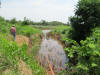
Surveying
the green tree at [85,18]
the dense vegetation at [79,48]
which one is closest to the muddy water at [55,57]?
the dense vegetation at [79,48]

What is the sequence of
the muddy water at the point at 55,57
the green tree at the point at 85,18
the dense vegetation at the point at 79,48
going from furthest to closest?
the green tree at the point at 85,18
the muddy water at the point at 55,57
the dense vegetation at the point at 79,48

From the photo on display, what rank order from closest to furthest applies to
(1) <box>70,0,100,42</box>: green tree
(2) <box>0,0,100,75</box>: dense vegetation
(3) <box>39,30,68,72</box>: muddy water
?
(2) <box>0,0,100,75</box>: dense vegetation, (3) <box>39,30,68,72</box>: muddy water, (1) <box>70,0,100,42</box>: green tree

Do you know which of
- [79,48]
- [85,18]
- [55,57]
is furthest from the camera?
[85,18]

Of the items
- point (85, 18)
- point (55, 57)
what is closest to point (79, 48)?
point (55, 57)

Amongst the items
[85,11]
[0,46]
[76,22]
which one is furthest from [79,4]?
[0,46]

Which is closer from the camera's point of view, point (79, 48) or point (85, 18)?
point (79, 48)

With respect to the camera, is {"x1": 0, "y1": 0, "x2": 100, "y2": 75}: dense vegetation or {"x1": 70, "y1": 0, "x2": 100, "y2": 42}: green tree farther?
{"x1": 70, "y1": 0, "x2": 100, "y2": 42}: green tree

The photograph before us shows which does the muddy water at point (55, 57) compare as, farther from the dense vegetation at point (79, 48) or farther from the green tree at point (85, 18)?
the green tree at point (85, 18)

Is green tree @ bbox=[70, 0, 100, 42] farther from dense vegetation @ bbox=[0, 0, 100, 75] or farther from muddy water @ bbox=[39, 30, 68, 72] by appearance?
muddy water @ bbox=[39, 30, 68, 72]

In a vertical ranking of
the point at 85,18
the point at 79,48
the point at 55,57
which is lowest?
the point at 55,57

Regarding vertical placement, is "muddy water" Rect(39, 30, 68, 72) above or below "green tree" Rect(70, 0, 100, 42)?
below

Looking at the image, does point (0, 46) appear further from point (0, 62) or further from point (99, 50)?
point (99, 50)

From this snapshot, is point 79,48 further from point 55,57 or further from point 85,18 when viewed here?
point 85,18

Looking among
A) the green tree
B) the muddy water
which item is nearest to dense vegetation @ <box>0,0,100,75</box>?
the green tree
